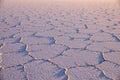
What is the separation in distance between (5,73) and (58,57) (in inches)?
19.9

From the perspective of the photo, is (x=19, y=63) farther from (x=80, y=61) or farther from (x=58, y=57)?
(x=80, y=61)

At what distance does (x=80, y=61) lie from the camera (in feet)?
5.85

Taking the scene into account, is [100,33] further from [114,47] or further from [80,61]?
[80,61]

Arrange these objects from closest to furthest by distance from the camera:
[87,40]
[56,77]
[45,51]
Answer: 1. [56,77]
2. [45,51]
3. [87,40]

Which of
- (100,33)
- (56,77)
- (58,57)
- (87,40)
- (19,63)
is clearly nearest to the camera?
(56,77)

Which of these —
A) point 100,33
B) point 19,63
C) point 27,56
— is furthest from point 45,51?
point 100,33

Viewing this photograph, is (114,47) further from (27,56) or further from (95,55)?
(27,56)

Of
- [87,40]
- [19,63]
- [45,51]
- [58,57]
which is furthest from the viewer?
[87,40]

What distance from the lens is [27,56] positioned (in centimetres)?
190

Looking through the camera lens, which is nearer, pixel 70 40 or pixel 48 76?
pixel 48 76

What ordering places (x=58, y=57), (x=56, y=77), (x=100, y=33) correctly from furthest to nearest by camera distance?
(x=100, y=33) → (x=58, y=57) → (x=56, y=77)

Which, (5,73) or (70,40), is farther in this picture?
(70,40)

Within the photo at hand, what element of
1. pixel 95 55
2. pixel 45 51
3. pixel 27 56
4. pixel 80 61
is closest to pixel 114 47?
pixel 95 55

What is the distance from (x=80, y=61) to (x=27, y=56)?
0.47 m
